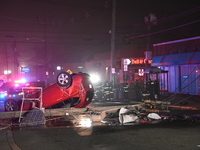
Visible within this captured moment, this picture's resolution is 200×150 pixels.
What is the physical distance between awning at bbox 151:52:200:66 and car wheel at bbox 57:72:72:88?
12718mm

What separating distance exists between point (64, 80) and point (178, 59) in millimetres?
14079

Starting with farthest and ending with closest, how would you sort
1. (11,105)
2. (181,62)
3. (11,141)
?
1. (181,62)
2. (11,105)
3. (11,141)

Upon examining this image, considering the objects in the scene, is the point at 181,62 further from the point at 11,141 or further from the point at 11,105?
the point at 11,141

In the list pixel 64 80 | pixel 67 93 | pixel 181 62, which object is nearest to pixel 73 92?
pixel 67 93

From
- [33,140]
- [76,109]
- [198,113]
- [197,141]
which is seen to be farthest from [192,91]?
[33,140]

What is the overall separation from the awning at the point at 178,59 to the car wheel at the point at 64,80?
41.7ft

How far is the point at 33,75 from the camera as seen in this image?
265 ft

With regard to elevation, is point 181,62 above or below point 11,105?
above

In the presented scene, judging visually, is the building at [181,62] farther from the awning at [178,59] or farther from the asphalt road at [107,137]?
the asphalt road at [107,137]

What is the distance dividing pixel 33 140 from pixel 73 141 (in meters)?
1.22

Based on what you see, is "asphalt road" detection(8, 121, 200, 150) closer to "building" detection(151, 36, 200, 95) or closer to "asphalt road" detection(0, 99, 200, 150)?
"asphalt road" detection(0, 99, 200, 150)

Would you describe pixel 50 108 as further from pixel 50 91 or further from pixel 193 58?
pixel 193 58

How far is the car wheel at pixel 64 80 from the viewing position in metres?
10.2

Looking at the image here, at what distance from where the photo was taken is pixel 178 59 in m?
21.2
